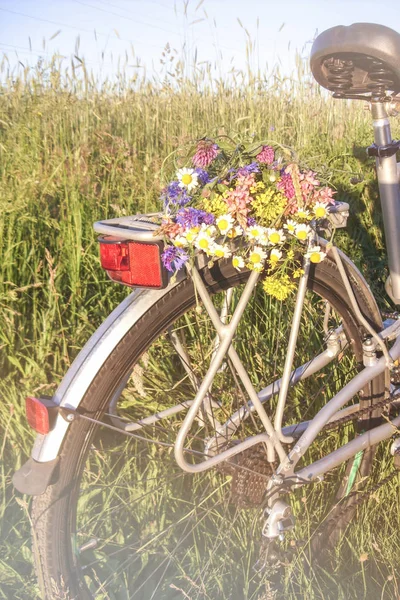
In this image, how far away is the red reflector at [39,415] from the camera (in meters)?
1.65

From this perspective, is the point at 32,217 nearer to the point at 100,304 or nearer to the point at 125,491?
the point at 100,304

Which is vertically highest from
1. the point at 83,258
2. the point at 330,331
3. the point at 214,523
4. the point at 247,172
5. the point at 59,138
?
the point at 59,138

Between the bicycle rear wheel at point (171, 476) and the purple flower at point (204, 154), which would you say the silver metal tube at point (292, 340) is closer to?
the bicycle rear wheel at point (171, 476)

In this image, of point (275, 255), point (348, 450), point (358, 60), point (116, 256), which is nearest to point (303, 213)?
point (275, 255)

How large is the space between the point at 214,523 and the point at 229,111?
8.81 feet

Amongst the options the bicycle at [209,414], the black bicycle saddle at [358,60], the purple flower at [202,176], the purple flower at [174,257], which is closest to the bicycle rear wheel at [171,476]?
the bicycle at [209,414]

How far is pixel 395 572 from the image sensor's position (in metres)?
2.26

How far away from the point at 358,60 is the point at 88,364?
1095 mm

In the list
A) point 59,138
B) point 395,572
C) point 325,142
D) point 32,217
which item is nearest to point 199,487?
point 395,572

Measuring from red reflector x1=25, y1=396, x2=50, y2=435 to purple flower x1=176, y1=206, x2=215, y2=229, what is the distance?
20.1 inches

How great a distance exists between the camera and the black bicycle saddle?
1.92m

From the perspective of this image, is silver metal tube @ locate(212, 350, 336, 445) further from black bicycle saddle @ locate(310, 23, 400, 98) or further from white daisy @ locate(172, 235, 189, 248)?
black bicycle saddle @ locate(310, 23, 400, 98)

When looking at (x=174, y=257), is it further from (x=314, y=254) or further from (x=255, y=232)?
(x=314, y=254)

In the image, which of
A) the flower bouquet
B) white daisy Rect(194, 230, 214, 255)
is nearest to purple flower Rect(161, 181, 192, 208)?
the flower bouquet
